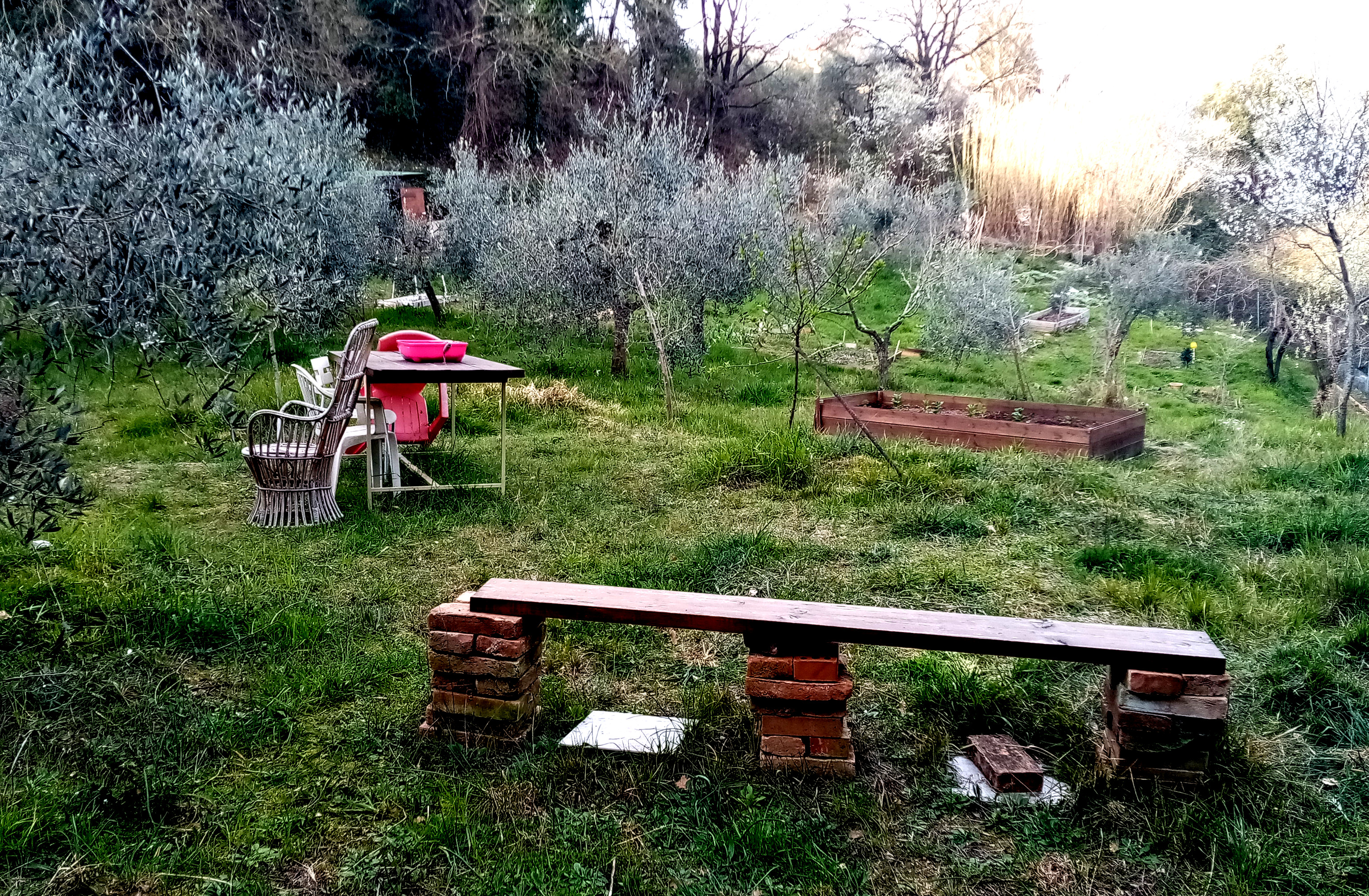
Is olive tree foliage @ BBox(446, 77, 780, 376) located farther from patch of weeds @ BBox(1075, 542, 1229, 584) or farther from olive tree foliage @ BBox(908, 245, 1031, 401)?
patch of weeds @ BBox(1075, 542, 1229, 584)

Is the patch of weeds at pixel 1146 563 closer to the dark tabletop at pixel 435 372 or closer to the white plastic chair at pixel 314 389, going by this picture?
the dark tabletop at pixel 435 372

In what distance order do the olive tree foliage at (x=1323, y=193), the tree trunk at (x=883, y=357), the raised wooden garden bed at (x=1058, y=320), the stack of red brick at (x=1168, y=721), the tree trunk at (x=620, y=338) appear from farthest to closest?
the raised wooden garden bed at (x=1058, y=320) < the tree trunk at (x=620, y=338) < the tree trunk at (x=883, y=357) < the olive tree foliage at (x=1323, y=193) < the stack of red brick at (x=1168, y=721)

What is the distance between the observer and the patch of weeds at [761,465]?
19.6ft

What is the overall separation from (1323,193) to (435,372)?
355 inches

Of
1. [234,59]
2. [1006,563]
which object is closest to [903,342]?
[1006,563]

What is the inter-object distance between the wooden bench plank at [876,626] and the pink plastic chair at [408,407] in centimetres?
361

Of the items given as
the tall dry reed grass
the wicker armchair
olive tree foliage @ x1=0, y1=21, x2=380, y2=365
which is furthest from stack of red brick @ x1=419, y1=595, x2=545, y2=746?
the tall dry reed grass

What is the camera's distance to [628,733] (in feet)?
8.76

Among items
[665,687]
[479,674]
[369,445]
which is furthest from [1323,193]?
[479,674]

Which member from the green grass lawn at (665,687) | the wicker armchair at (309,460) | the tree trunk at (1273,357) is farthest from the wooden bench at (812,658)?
the tree trunk at (1273,357)

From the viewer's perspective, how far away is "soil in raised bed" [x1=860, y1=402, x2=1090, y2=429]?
7.93 m

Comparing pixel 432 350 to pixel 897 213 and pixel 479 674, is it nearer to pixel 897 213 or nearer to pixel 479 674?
pixel 479 674

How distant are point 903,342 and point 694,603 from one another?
11.9m

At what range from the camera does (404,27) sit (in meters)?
20.5
